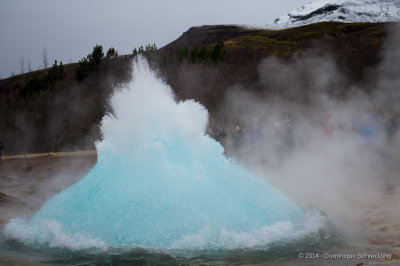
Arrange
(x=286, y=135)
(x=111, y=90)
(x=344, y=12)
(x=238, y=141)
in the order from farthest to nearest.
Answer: (x=344, y=12), (x=111, y=90), (x=238, y=141), (x=286, y=135)

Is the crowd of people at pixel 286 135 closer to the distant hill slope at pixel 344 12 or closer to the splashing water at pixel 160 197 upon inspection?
the splashing water at pixel 160 197

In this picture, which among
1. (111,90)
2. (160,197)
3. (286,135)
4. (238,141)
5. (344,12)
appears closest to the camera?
(160,197)

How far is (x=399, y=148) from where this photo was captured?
1105cm

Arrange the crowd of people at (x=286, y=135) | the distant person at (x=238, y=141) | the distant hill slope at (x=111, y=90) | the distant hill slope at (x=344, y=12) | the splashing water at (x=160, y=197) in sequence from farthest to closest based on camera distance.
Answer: the distant hill slope at (x=344, y=12) → the distant hill slope at (x=111, y=90) → the distant person at (x=238, y=141) → the crowd of people at (x=286, y=135) → the splashing water at (x=160, y=197)

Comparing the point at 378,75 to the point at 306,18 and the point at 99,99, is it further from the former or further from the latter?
the point at 306,18

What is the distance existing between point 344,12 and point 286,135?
11193 centimetres

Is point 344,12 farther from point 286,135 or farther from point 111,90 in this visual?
point 286,135

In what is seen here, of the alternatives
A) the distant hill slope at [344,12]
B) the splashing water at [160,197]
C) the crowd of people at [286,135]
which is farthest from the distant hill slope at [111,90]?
the distant hill slope at [344,12]

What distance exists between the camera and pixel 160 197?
4.88 metres

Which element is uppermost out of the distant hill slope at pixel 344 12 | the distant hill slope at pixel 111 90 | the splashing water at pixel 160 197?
the distant hill slope at pixel 344 12

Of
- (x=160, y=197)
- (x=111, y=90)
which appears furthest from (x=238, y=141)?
(x=111, y=90)

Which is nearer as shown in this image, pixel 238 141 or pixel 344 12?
pixel 238 141

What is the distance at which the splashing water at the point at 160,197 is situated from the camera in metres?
4.49

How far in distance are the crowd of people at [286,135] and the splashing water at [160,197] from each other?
4.93m
